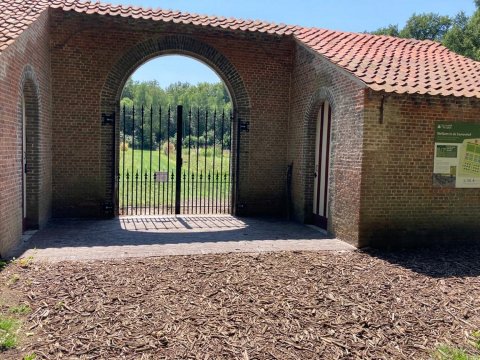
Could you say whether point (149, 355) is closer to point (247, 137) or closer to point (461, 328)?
point (461, 328)

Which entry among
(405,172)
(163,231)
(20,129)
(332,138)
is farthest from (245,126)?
(20,129)

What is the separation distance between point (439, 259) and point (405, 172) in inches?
65.2

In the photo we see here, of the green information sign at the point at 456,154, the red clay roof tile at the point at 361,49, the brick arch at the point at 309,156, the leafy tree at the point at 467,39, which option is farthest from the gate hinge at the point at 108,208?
the leafy tree at the point at 467,39

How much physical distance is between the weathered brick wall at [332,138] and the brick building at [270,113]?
38 mm

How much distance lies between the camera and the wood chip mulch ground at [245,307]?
13.6ft

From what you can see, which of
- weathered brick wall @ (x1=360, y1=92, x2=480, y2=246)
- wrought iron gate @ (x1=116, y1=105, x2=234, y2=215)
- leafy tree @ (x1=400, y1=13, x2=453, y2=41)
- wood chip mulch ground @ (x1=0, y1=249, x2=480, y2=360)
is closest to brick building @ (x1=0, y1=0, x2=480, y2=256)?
weathered brick wall @ (x1=360, y1=92, x2=480, y2=246)

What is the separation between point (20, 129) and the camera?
7.80 metres

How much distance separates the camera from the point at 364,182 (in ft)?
25.9

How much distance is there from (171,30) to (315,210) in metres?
5.58

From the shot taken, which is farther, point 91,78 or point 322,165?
point 91,78

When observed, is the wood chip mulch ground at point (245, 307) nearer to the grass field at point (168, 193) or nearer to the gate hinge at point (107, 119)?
the grass field at point (168, 193)

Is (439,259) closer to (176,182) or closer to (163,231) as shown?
(163,231)

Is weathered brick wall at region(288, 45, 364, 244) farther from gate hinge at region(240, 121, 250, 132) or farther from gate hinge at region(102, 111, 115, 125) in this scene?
gate hinge at region(102, 111, 115, 125)

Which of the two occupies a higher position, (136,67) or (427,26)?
(427,26)
